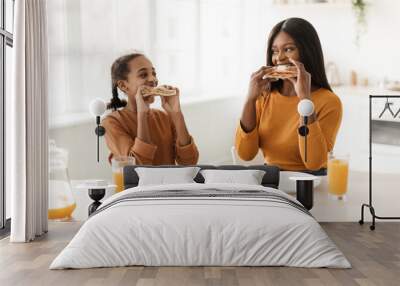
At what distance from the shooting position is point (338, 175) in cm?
714

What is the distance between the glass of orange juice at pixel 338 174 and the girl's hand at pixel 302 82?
682mm

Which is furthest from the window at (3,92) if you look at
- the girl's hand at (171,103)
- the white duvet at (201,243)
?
the white duvet at (201,243)

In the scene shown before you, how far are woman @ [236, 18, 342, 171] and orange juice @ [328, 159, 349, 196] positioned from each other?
0.12m

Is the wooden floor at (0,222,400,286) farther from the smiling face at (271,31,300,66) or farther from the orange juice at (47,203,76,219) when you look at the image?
the smiling face at (271,31,300,66)

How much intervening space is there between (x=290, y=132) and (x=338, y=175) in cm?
70

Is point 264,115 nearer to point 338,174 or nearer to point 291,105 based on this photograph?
point 291,105

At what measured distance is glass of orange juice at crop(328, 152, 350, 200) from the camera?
7102 millimetres

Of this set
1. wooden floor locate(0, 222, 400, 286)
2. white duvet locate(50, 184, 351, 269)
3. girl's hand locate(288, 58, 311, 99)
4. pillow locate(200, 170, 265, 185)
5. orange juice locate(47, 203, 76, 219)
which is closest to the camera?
wooden floor locate(0, 222, 400, 286)

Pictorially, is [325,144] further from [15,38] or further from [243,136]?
[15,38]

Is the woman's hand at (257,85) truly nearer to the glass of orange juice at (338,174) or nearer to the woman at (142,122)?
the woman at (142,122)

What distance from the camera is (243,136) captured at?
23.3 ft

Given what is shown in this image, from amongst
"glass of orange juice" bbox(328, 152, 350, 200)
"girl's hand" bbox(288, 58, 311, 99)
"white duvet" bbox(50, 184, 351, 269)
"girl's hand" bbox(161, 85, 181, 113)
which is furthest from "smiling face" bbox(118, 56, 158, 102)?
"white duvet" bbox(50, 184, 351, 269)

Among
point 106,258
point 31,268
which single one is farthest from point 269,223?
point 31,268

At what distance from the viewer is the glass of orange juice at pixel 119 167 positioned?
7.06 metres
